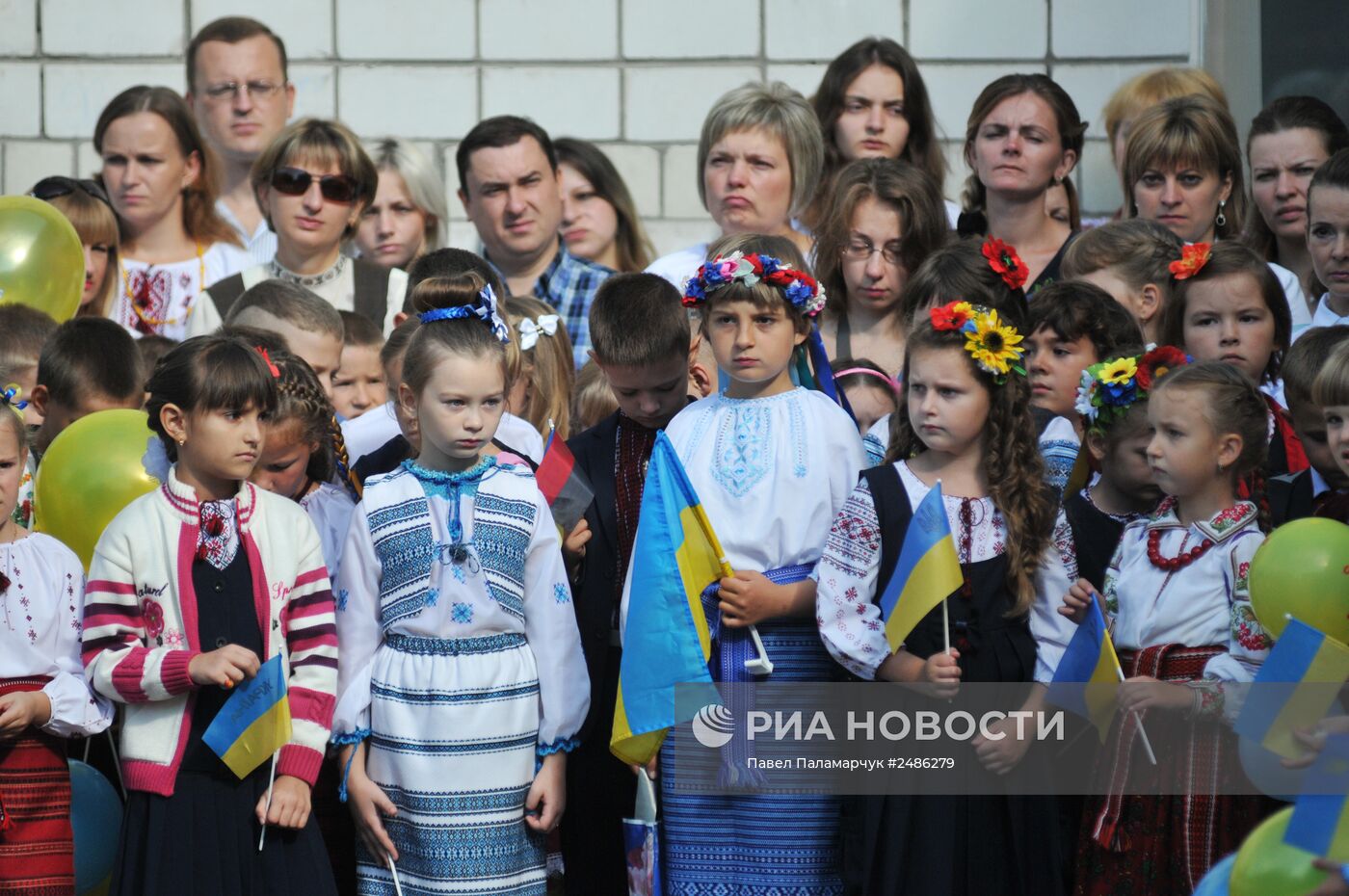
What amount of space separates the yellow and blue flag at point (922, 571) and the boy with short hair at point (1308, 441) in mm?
871

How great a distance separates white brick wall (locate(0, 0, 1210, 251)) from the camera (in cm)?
782

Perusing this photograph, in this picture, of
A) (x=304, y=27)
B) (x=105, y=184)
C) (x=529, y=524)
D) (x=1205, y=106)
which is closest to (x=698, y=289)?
(x=529, y=524)

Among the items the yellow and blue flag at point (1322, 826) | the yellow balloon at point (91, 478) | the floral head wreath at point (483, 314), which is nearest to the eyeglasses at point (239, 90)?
the yellow balloon at point (91, 478)

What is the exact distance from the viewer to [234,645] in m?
3.87

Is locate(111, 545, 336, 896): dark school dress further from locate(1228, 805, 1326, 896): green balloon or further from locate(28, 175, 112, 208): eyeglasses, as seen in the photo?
locate(28, 175, 112, 208): eyeglasses

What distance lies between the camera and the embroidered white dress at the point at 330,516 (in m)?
4.55

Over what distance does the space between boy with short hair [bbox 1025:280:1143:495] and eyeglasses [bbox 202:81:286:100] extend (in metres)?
3.47

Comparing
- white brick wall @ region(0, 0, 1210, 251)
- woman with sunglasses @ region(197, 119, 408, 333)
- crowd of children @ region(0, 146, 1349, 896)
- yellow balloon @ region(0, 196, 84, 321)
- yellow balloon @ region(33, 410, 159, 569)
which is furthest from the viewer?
white brick wall @ region(0, 0, 1210, 251)

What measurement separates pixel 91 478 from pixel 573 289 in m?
2.24

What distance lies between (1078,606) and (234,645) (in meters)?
1.83

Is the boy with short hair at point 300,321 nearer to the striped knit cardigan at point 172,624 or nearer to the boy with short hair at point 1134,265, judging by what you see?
the striped knit cardigan at point 172,624

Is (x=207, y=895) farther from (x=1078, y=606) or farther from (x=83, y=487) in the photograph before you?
(x=1078, y=606)

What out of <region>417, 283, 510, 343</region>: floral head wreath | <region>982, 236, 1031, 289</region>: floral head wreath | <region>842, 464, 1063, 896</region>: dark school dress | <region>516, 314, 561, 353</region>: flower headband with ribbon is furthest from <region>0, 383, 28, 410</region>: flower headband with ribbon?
<region>982, 236, 1031, 289</region>: floral head wreath

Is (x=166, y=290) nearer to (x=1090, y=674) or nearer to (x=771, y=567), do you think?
(x=771, y=567)
